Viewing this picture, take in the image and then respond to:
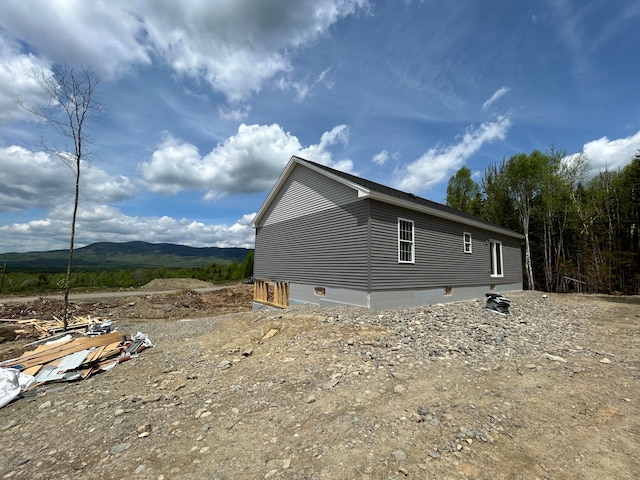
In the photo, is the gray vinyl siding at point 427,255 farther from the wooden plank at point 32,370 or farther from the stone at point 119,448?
the wooden plank at point 32,370

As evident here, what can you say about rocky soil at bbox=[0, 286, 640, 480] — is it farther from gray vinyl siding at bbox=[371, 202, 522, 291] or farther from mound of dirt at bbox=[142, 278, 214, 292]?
mound of dirt at bbox=[142, 278, 214, 292]

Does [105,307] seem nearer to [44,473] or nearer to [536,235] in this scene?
[44,473]

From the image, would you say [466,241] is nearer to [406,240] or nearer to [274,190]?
[406,240]

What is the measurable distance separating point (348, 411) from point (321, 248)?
310 inches

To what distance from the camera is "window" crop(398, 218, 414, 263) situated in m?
10.4

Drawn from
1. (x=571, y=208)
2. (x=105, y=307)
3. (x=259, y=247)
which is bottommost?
(x=105, y=307)

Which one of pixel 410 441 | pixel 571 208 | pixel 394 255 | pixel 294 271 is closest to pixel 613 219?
pixel 571 208

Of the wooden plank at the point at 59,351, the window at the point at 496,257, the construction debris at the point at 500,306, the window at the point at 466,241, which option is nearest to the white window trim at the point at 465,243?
the window at the point at 466,241

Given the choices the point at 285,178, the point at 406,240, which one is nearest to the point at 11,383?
the point at 406,240

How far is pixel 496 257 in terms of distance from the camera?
16375 mm

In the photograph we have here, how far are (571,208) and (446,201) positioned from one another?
10.7 metres

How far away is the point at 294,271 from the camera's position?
1257 centimetres

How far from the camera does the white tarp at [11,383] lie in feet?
14.7

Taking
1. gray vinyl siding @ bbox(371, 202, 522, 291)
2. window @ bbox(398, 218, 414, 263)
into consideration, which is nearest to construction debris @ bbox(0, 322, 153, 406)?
gray vinyl siding @ bbox(371, 202, 522, 291)
